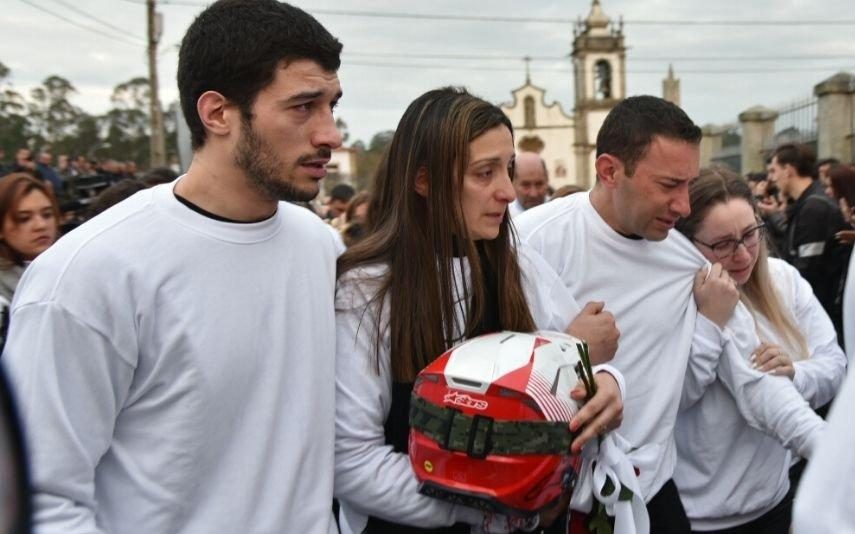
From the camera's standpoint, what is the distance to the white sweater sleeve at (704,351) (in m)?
2.72

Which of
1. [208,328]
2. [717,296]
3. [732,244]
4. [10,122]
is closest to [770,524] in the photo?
[717,296]

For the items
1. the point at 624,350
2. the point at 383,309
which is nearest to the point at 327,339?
the point at 383,309

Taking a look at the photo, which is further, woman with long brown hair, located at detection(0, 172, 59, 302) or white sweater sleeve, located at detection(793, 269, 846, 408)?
woman with long brown hair, located at detection(0, 172, 59, 302)

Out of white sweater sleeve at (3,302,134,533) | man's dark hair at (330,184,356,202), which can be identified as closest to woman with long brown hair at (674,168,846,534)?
white sweater sleeve at (3,302,134,533)

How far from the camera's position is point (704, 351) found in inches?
107

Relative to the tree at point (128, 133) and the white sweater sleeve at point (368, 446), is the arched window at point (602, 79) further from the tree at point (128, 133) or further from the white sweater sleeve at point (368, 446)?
the white sweater sleeve at point (368, 446)

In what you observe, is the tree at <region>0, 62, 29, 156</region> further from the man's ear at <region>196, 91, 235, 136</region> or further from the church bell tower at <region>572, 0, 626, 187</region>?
the church bell tower at <region>572, 0, 626, 187</region>

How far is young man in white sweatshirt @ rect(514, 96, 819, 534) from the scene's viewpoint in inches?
103

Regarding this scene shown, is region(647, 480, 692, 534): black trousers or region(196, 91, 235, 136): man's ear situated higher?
region(196, 91, 235, 136): man's ear

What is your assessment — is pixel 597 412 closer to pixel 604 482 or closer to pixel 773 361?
pixel 604 482

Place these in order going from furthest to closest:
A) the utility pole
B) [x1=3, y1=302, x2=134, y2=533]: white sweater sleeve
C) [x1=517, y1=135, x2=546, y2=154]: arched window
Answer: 1. [x1=517, y1=135, x2=546, y2=154]: arched window
2. the utility pole
3. [x1=3, y1=302, x2=134, y2=533]: white sweater sleeve

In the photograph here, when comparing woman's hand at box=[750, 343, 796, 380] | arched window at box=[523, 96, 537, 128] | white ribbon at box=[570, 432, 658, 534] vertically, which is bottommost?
white ribbon at box=[570, 432, 658, 534]

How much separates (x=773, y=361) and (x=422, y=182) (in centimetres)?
137

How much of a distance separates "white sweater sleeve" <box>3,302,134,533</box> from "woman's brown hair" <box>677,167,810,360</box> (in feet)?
6.99
